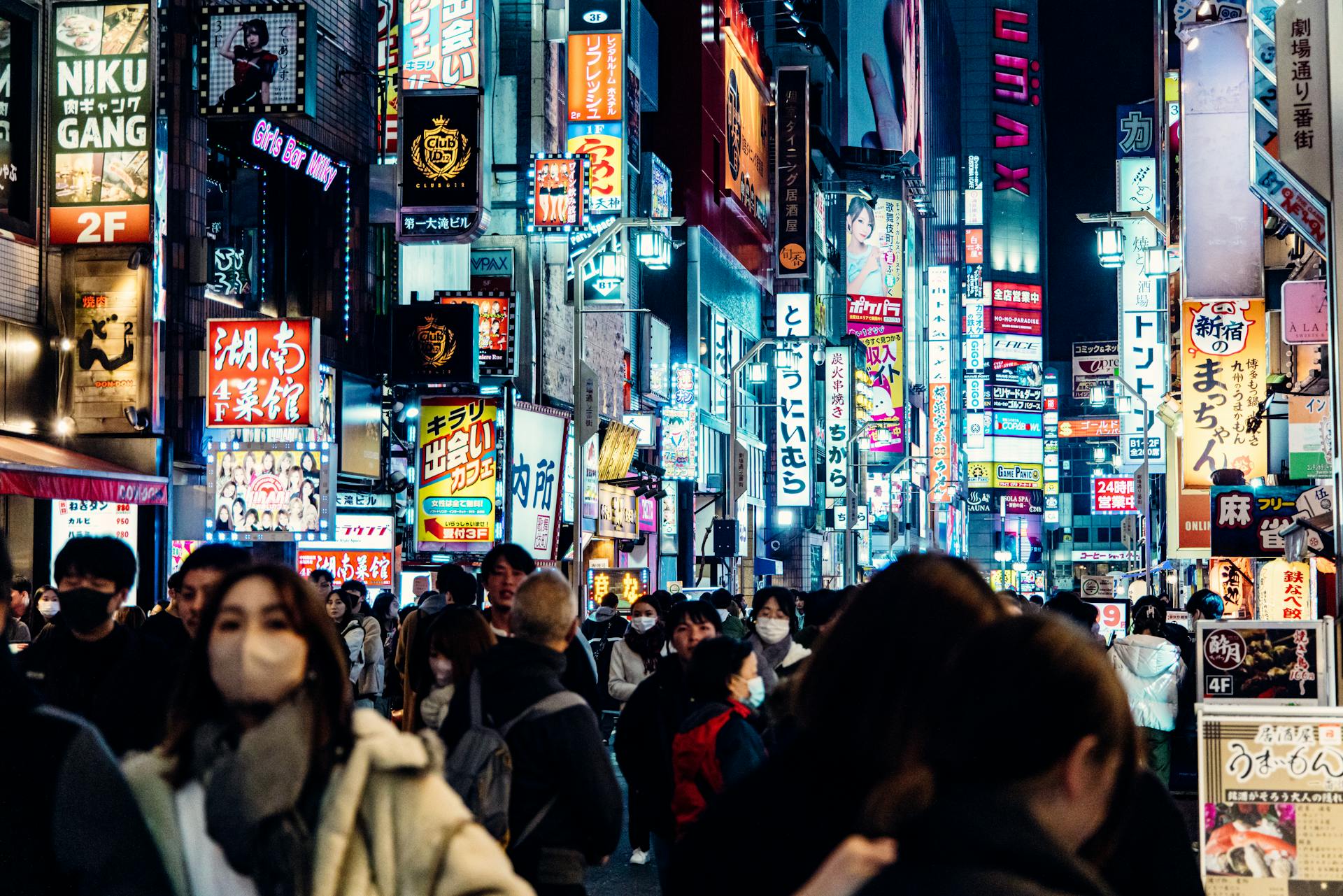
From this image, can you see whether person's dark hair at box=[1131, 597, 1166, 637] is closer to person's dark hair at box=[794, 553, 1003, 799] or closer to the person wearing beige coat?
person's dark hair at box=[794, 553, 1003, 799]

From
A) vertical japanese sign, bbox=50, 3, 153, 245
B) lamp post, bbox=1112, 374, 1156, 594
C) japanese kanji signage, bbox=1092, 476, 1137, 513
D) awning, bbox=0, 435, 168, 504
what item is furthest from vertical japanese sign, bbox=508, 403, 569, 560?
japanese kanji signage, bbox=1092, 476, 1137, 513

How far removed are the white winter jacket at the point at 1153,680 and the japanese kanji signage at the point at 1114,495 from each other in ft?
218

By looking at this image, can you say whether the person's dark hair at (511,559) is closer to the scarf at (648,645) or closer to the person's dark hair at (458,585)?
the person's dark hair at (458,585)

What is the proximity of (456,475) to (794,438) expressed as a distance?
28.1m

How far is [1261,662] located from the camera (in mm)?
10195

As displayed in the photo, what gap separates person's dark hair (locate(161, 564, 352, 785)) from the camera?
3.20m

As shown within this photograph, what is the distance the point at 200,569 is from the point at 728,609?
12930mm

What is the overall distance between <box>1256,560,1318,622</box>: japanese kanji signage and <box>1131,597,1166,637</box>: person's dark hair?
8.50 m

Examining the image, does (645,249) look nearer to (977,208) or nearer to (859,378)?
(859,378)

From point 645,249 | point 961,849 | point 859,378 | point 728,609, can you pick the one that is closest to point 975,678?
point 961,849

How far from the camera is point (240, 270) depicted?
25812 millimetres

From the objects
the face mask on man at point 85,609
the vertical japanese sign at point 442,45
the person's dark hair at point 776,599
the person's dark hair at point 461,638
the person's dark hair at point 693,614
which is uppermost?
the vertical japanese sign at point 442,45

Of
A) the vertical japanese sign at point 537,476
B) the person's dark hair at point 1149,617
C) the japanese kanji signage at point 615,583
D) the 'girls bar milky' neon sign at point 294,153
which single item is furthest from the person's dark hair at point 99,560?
the japanese kanji signage at point 615,583

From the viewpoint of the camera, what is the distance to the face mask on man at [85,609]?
6.29 m
